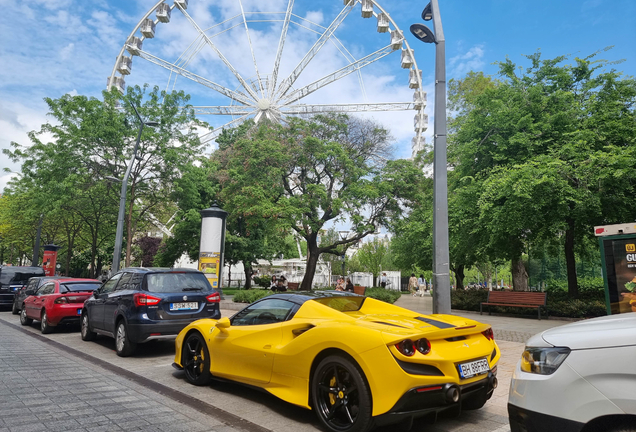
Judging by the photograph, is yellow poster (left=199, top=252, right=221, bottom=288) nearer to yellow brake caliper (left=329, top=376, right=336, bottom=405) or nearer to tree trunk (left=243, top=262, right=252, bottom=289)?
tree trunk (left=243, top=262, right=252, bottom=289)

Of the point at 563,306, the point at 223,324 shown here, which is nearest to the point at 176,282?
the point at 223,324

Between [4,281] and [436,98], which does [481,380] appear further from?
[4,281]

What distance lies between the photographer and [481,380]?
3955mm

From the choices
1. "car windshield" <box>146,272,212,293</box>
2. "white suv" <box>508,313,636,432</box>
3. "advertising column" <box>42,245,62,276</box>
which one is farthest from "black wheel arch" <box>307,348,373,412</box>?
"advertising column" <box>42,245,62,276</box>

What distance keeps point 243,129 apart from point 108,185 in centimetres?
1341

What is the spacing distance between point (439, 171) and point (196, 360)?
198 inches

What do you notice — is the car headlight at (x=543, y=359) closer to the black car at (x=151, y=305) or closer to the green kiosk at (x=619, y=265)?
the black car at (x=151, y=305)

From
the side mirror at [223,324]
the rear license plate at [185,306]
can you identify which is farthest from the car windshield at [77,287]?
the side mirror at [223,324]

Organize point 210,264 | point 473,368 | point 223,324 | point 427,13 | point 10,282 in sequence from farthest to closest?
1. point 210,264
2. point 10,282
3. point 427,13
4. point 223,324
5. point 473,368

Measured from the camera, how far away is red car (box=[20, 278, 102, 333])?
11195mm

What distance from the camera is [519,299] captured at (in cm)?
1459

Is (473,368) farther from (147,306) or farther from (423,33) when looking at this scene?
(423,33)

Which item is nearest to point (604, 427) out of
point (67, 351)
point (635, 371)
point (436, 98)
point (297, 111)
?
point (635, 371)

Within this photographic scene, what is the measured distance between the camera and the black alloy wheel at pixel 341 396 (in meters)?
3.65
